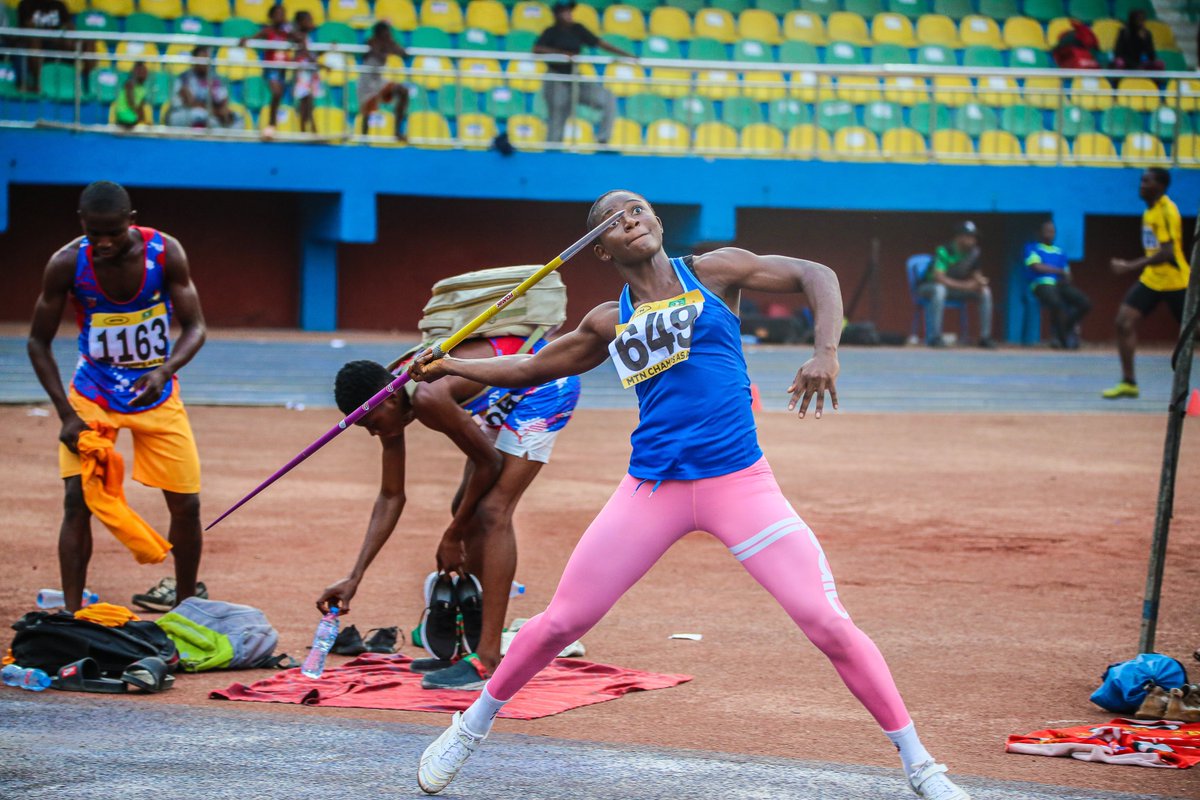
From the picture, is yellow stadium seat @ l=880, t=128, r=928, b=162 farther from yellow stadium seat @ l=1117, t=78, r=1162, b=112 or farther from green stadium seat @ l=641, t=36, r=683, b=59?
green stadium seat @ l=641, t=36, r=683, b=59

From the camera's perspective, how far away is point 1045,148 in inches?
961

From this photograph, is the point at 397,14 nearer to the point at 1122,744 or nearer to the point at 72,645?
the point at 72,645

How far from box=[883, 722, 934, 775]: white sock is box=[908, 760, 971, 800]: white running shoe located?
0.01 meters

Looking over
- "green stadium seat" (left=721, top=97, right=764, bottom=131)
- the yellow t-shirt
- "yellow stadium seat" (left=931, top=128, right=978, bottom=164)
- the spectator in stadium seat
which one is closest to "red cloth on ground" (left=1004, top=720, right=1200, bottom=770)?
the yellow t-shirt

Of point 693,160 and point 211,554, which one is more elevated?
point 693,160

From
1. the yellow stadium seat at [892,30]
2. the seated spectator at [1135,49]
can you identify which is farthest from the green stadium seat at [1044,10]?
the seated spectator at [1135,49]

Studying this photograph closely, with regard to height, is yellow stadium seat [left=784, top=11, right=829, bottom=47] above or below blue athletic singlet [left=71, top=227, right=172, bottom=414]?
above

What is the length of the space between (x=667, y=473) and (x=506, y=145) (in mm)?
18424

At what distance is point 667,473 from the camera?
4586mm

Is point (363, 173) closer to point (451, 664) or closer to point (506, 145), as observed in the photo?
point (506, 145)

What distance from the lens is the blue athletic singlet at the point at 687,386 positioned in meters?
4.57

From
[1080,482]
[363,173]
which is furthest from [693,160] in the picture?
[1080,482]

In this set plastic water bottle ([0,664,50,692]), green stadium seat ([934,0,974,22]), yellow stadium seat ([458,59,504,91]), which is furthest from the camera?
green stadium seat ([934,0,974,22])

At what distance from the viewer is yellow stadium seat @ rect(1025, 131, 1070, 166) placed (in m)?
24.0
